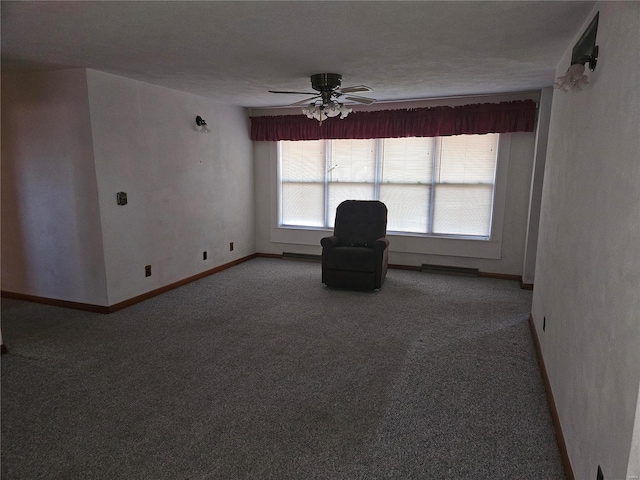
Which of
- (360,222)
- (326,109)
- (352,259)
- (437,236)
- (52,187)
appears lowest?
(352,259)

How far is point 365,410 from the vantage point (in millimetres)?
2299

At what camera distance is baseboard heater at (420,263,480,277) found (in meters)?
5.22

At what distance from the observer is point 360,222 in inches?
197

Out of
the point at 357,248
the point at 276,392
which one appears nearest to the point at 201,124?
the point at 357,248

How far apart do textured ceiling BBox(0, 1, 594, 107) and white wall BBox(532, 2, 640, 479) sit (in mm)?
515

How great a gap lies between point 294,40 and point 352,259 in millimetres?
2476

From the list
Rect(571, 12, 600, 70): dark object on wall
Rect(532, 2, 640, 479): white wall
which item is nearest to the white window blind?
Rect(532, 2, 640, 479): white wall

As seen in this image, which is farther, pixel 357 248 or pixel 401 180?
pixel 401 180

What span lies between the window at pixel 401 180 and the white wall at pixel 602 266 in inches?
107

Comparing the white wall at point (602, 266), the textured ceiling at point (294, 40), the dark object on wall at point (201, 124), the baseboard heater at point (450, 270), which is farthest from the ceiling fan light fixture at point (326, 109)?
the baseboard heater at point (450, 270)

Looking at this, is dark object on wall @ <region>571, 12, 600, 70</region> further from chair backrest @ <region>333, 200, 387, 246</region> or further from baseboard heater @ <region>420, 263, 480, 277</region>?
baseboard heater @ <region>420, 263, 480, 277</region>

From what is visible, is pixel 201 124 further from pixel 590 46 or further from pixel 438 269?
pixel 590 46

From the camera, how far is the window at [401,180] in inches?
201

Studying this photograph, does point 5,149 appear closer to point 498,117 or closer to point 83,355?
point 83,355
